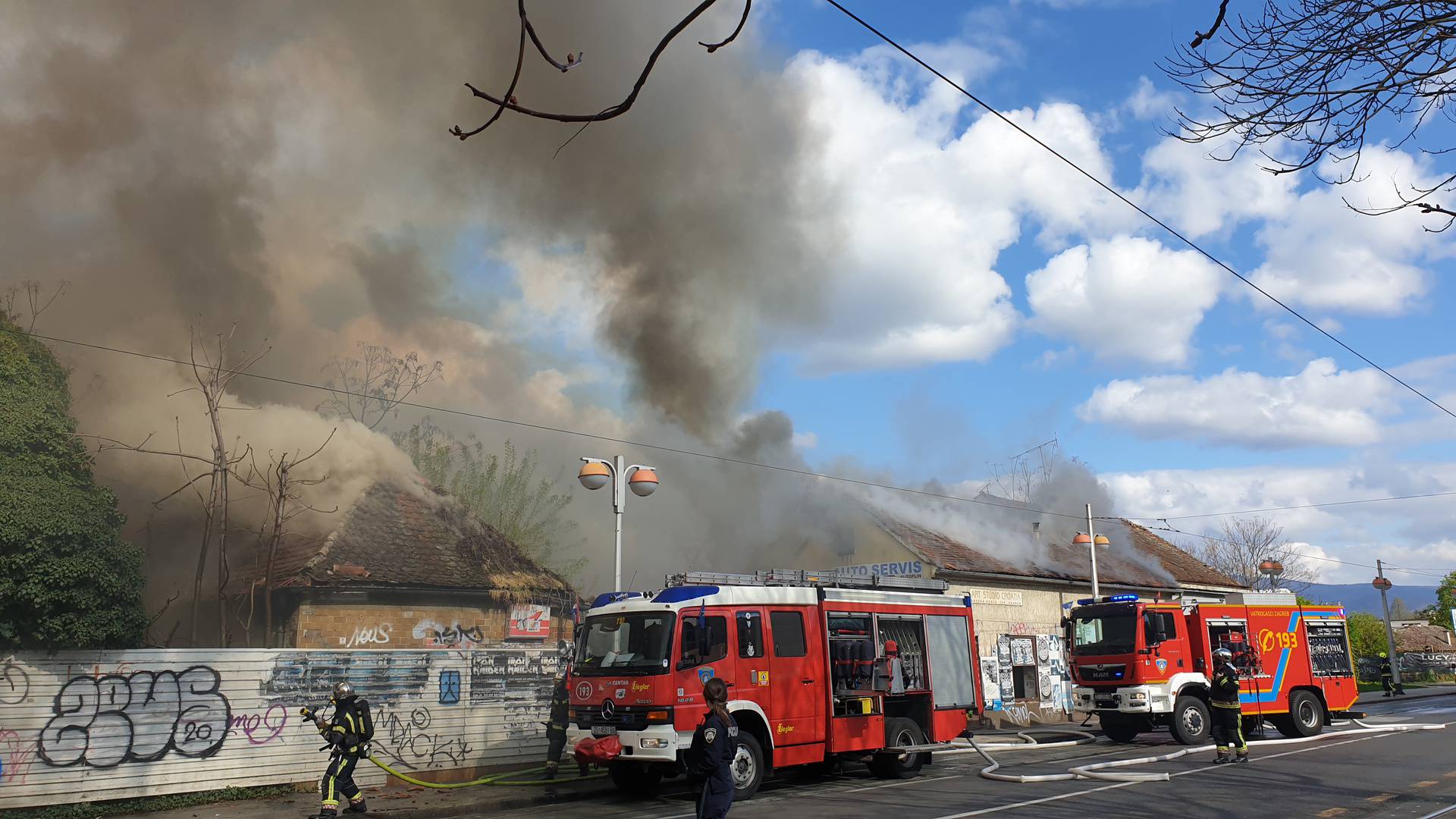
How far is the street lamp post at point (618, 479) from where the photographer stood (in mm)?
13766

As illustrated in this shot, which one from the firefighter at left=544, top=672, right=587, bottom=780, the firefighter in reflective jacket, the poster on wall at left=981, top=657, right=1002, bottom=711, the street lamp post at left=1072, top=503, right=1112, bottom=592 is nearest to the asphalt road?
the firefighter in reflective jacket

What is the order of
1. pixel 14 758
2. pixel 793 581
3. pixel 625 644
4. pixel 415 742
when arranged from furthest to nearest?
pixel 415 742
pixel 793 581
pixel 625 644
pixel 14 758

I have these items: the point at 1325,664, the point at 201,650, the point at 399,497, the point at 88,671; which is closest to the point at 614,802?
the point at 201,650

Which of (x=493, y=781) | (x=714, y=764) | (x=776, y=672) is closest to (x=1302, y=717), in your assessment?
(x=776, y=672)

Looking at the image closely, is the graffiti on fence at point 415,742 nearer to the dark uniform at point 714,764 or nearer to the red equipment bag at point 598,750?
the red equipment bag at point 598,750

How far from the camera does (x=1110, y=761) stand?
43.8 ft

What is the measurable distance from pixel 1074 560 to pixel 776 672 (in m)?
21.8

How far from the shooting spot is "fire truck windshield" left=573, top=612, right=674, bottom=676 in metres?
11.0

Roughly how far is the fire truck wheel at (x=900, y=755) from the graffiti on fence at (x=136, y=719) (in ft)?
27.9

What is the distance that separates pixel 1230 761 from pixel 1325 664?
22.9 ft

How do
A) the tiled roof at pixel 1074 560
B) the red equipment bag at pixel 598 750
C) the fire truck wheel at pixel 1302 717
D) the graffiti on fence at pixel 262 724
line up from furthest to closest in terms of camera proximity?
the tiled roof at pixel 1074 560
the fire truck wheel at pixel 1302 717
the graffiti on fence at pixel 262 724
the red equipment bag at pixel 598 750

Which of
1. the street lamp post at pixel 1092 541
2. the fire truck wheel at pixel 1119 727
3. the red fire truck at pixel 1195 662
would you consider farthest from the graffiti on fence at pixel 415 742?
the street lamp post at pixel 1092 541

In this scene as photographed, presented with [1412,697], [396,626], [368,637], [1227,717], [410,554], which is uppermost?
[410,554]

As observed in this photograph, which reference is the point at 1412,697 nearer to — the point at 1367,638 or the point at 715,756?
the point at 1367,638
